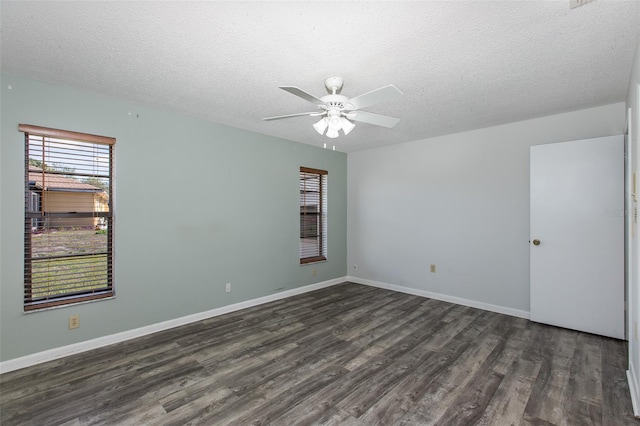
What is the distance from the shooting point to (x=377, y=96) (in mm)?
2107

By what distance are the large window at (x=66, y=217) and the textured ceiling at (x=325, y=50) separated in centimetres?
60

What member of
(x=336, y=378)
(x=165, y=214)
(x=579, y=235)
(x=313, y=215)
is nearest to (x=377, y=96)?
(x=336, y=378)

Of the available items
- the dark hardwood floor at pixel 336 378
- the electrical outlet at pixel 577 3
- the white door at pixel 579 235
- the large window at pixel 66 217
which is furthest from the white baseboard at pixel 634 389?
the large window at pixel 66 217

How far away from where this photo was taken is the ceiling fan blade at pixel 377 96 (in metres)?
1.99

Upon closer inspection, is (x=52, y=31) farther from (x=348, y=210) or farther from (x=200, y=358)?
(x=348, y=210)

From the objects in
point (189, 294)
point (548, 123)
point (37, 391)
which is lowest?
point (37, 391)

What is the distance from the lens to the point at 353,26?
73.0 inches

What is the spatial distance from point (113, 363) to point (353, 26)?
10.8 feet

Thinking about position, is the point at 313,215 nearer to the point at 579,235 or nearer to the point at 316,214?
the point at 316,214

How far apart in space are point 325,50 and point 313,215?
3.41 m

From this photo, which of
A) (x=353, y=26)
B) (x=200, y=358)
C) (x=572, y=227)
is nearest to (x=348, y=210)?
(x=572, y=227)

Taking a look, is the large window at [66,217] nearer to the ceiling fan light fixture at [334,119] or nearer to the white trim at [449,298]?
the ceiling fan light fixture at [334,119]

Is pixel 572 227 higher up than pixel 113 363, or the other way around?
pixel 572 227

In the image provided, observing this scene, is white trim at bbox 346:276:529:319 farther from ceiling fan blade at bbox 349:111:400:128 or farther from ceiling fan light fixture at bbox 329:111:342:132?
ceiling fan light fixture at bbox 329:111:342:132
